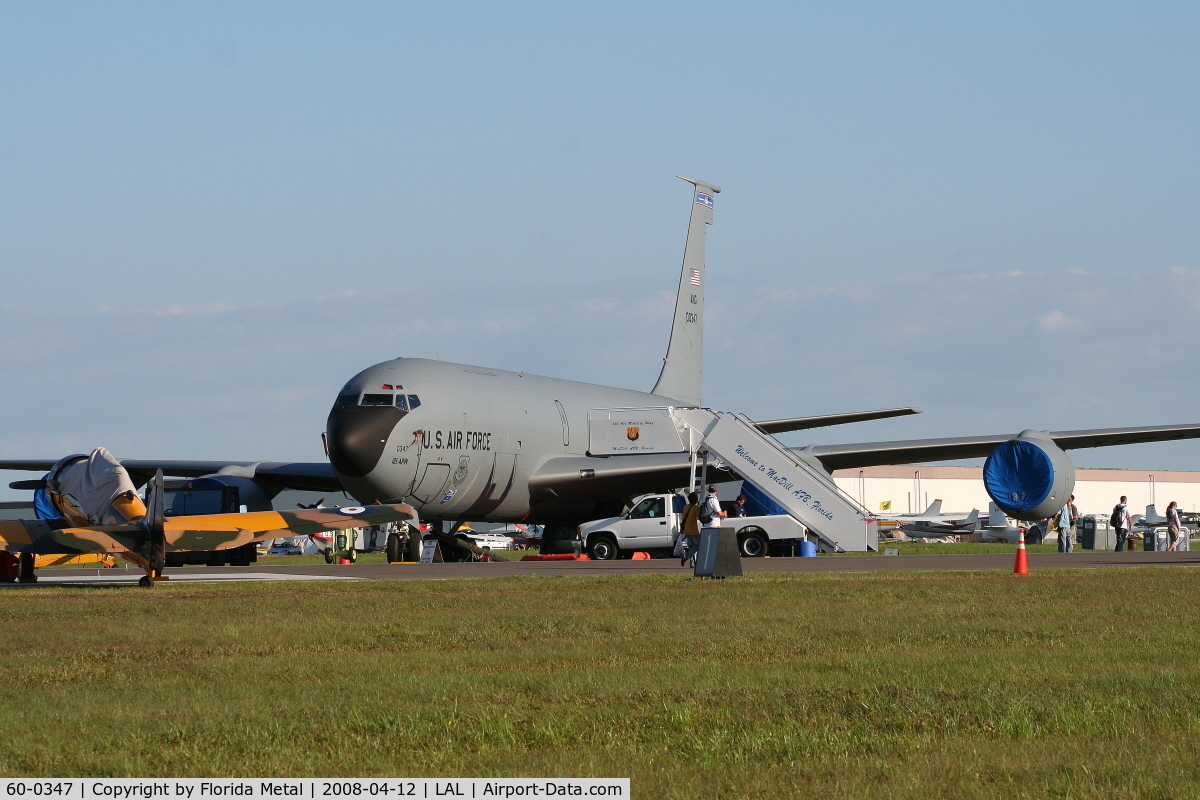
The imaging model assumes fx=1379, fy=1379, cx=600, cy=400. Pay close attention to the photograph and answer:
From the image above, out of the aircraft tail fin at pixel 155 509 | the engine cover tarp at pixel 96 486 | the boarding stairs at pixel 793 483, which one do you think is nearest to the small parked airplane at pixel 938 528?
the boarding stairs at pixel 793 483

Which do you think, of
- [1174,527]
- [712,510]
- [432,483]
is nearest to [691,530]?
[712,510]

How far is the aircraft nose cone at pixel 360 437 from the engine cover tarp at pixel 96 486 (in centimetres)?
756

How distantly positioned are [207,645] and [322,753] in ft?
17.3

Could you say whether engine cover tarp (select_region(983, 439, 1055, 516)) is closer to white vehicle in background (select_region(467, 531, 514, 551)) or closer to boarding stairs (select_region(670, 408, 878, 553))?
boarding stairs (select_region(670, 408, 878, 553))

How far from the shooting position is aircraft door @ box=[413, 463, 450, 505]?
99.3 feet

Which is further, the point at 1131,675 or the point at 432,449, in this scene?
the point at 432,449

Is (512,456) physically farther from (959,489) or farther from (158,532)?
(959,489)

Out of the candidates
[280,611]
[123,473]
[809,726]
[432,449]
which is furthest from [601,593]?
[432,449]

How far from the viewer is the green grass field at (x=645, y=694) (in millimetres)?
6027

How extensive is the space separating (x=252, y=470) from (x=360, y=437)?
7859mm

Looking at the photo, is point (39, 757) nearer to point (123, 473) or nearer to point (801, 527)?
point (123, 473)

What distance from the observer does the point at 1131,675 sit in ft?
28.5

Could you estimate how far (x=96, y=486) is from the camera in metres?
21.3
